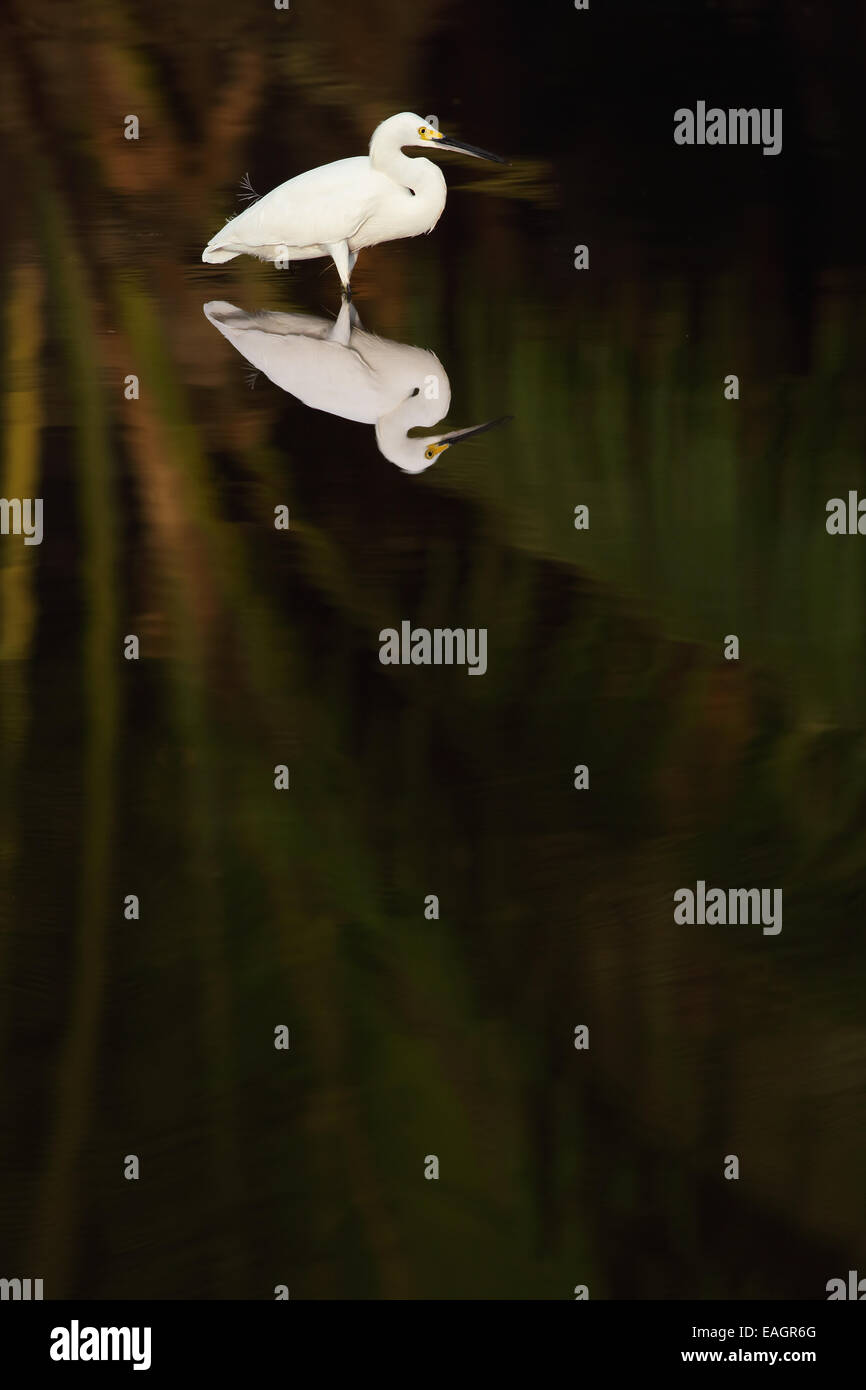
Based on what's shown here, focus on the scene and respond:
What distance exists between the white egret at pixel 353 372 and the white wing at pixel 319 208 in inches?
2.5

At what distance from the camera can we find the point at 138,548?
109 cm

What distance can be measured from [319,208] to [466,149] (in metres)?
0.14

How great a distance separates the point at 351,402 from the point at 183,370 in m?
0.15

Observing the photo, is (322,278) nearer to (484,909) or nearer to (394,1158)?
(484,909)

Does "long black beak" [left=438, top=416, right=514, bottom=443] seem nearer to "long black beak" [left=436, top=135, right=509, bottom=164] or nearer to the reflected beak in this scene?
the reflected beak

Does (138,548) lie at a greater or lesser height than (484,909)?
greater

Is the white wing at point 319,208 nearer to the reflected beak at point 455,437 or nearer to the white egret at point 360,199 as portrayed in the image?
the white egret at point 360,199

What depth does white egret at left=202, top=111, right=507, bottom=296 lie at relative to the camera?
1069 mm

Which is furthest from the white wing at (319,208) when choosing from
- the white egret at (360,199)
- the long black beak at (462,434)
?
the long black beak at (462,434)

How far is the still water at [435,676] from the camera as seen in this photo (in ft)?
3.44

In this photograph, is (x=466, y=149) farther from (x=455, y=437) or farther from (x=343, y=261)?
(x=455, y=437)

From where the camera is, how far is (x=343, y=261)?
1.09 m

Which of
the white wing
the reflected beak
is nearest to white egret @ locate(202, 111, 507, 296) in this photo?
the white wing
